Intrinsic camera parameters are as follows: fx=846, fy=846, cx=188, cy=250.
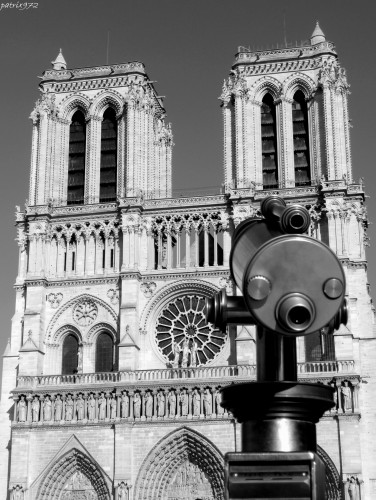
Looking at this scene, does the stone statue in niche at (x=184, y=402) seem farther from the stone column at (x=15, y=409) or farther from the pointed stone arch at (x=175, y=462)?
the stone column at (x=15, y=409)

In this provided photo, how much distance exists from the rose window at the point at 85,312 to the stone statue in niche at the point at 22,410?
3.74m

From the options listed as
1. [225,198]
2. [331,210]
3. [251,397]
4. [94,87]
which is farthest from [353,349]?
[251,397]

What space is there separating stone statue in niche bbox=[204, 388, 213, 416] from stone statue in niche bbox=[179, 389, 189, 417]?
698 mm

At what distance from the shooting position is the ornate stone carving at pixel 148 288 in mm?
33188

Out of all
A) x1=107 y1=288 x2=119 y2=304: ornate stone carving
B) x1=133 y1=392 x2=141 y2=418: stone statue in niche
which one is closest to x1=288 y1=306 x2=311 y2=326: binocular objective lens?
x1=133 y1=392 x2=141 y2=418: stone statue in niche

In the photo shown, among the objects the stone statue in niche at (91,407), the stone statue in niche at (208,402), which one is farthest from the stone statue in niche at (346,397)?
the stone statue in niche at (91,407)

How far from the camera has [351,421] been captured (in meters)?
29.3

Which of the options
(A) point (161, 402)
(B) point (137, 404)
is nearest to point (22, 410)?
(B) point (137, 404)

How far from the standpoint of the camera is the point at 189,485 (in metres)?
30.7

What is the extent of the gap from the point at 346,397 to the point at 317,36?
15971 mm

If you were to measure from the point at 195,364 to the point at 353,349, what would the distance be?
5.92 metres

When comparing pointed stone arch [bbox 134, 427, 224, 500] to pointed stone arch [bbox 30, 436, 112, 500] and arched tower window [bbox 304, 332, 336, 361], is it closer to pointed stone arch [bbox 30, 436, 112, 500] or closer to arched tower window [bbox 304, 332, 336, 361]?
pointed stone arch [bbox 30, 436, 112, 500]

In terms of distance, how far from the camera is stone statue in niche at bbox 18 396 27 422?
3186cm

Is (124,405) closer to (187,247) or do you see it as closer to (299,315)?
(187,247)
